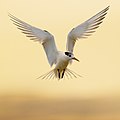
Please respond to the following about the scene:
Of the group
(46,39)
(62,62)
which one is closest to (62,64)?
(62,62)

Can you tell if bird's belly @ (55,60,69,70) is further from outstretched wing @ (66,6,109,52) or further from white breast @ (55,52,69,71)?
outstretched wing @ (66,6,109,52)

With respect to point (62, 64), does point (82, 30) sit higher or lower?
higher

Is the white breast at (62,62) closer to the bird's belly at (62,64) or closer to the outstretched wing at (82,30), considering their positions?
the bird's belly at (62,64)

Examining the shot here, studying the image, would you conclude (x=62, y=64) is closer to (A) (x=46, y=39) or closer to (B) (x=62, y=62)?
(B) (x=62, y=62)

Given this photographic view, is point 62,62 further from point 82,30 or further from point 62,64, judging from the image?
point 82,30

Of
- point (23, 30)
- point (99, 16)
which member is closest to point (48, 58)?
point (23, 30)

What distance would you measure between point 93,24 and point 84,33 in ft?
0.65

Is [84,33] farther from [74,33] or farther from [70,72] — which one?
[70,72]

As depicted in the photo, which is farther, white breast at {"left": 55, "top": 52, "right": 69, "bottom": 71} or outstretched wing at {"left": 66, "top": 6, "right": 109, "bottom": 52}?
outstretched wing at {"left": 66, "top": 6, "right": 109, "bottom": 52}

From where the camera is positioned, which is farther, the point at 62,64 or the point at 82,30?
the point at 82,30

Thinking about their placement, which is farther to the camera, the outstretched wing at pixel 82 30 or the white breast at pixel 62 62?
the outstretched wing at pixel 82 30

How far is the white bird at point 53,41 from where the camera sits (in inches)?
193

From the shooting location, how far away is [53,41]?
5.25 meters

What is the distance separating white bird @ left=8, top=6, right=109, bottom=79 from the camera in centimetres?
A: 491
